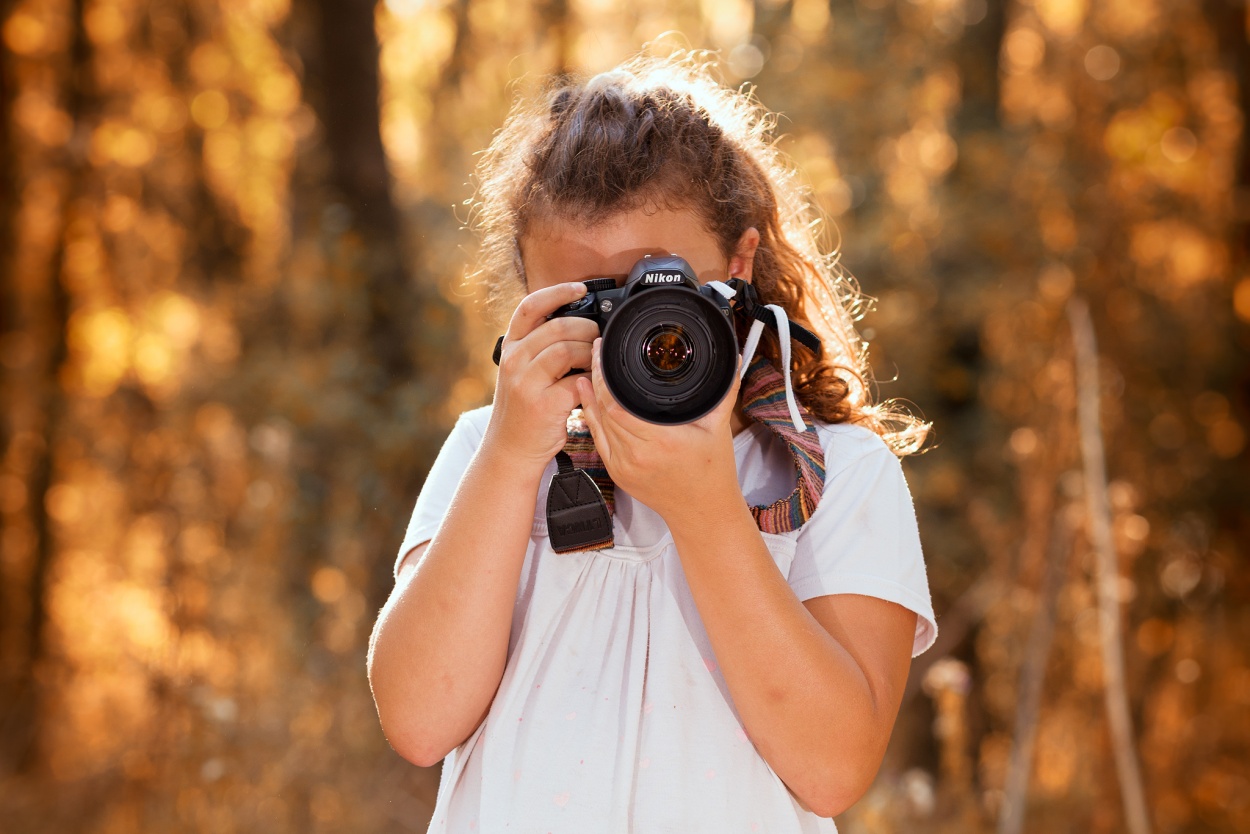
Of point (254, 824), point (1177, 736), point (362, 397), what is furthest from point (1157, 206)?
point (254, 824)

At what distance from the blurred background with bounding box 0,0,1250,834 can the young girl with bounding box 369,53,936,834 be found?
1.14 metres

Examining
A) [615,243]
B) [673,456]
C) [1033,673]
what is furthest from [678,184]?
[1033,673]

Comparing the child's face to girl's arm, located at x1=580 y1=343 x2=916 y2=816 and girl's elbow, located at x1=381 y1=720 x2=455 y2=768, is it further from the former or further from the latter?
girl's elbow, located at x1=381 y1=720 x2=455 y2=768

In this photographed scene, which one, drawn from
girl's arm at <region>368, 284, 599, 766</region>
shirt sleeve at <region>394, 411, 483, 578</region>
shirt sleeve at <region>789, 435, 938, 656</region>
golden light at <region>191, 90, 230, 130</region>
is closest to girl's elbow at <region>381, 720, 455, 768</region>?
girl's arm at <region>368, 284, 599, 766</region>

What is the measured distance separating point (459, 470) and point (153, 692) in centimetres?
186

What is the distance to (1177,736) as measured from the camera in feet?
11.0

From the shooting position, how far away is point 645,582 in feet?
3.85

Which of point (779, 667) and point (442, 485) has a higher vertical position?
point (442, 485)

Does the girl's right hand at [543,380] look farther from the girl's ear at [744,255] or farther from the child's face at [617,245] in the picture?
the girl's ear at [744,255]

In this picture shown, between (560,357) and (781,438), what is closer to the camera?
(560,357)

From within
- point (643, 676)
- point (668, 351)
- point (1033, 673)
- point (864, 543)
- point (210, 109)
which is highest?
point (210, 109)

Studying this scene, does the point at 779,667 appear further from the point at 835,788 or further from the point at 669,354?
the point at 669,354

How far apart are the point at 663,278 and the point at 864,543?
13.5 inches

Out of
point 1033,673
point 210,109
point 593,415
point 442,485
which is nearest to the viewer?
point 593,415
